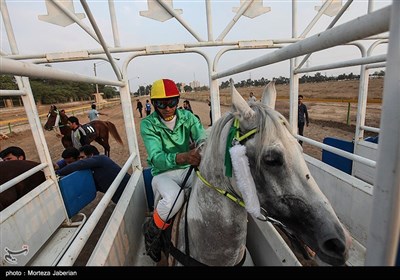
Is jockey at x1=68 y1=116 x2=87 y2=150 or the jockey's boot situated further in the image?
jockey at x1=68 y1=116 x2=87 y2=150

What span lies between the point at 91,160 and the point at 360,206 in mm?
3510

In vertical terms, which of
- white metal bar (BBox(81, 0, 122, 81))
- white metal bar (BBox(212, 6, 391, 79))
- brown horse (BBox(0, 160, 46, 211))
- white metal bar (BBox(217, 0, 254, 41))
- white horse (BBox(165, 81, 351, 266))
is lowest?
brown horse (BBox(0, 160, 46, 211))

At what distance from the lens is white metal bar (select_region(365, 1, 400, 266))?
0.49m

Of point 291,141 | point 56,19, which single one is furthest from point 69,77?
point 56,19

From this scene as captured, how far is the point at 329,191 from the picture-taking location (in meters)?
2.79

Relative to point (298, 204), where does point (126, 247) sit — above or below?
below

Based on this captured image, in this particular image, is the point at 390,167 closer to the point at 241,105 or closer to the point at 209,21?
the point at 241,105

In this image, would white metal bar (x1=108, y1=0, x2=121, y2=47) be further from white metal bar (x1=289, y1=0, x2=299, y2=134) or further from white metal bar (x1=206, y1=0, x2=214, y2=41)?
white metal bar (x1=289, y1=0, x2=299, y2=134)

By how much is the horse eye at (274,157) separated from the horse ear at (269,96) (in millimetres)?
452

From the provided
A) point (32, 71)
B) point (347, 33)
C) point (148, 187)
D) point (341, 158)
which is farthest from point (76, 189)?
point (341, 158)

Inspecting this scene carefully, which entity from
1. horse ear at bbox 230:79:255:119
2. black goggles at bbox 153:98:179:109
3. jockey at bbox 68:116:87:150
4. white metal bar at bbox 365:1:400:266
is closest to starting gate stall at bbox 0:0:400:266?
white metal bar at bbox 365:1:400:266

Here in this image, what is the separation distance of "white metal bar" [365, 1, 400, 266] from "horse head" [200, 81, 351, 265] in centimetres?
47

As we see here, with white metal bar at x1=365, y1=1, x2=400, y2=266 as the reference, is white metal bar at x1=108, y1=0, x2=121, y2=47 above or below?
above

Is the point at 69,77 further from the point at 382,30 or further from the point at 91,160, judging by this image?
the point at 91,160
